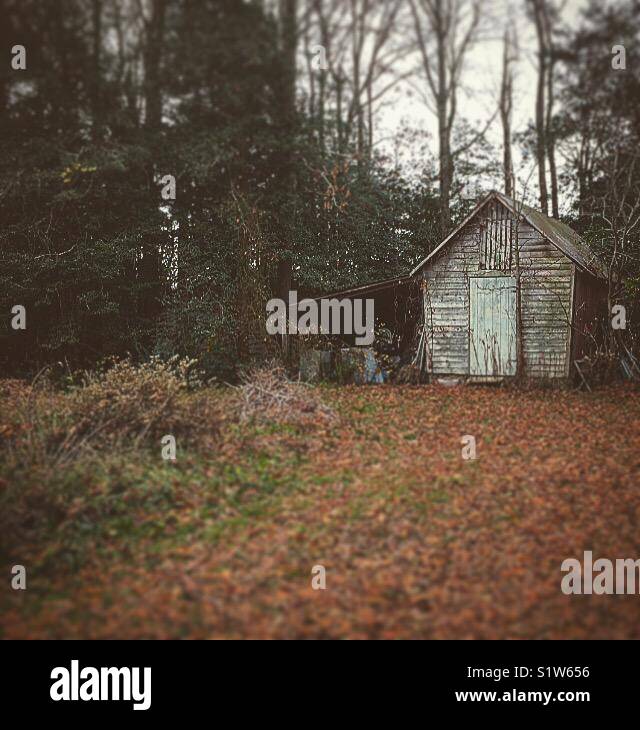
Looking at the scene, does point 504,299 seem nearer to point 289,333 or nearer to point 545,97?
point 289,333

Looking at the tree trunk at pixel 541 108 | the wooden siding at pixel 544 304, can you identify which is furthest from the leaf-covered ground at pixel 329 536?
the tree trunk at pixel 541 108

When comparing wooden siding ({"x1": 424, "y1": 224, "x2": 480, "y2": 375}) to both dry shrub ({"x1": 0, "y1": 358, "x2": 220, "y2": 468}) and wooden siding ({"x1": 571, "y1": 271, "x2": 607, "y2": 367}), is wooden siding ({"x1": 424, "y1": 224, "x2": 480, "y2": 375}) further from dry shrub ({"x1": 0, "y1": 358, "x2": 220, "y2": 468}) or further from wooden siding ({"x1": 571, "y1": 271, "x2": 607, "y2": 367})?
dry shrub ({"x1": 0, "y1": 358, "x2": 220, "y2": 468})

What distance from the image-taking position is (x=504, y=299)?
56.6ft

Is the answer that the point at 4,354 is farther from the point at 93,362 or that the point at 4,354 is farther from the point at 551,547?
the point at 551,547

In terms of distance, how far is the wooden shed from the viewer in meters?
16.7

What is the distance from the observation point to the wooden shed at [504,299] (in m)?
16.7

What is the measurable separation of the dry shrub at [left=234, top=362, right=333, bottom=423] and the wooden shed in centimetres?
593

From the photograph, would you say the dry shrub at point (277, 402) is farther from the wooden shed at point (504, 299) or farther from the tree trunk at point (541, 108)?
the tree trunk at point (541, 108)

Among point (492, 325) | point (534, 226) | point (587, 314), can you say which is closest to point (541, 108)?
point (587, 314)

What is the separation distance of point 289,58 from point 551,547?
20.8 metres

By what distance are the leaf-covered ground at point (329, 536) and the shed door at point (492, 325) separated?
6.11 m

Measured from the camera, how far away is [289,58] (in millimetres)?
22781
